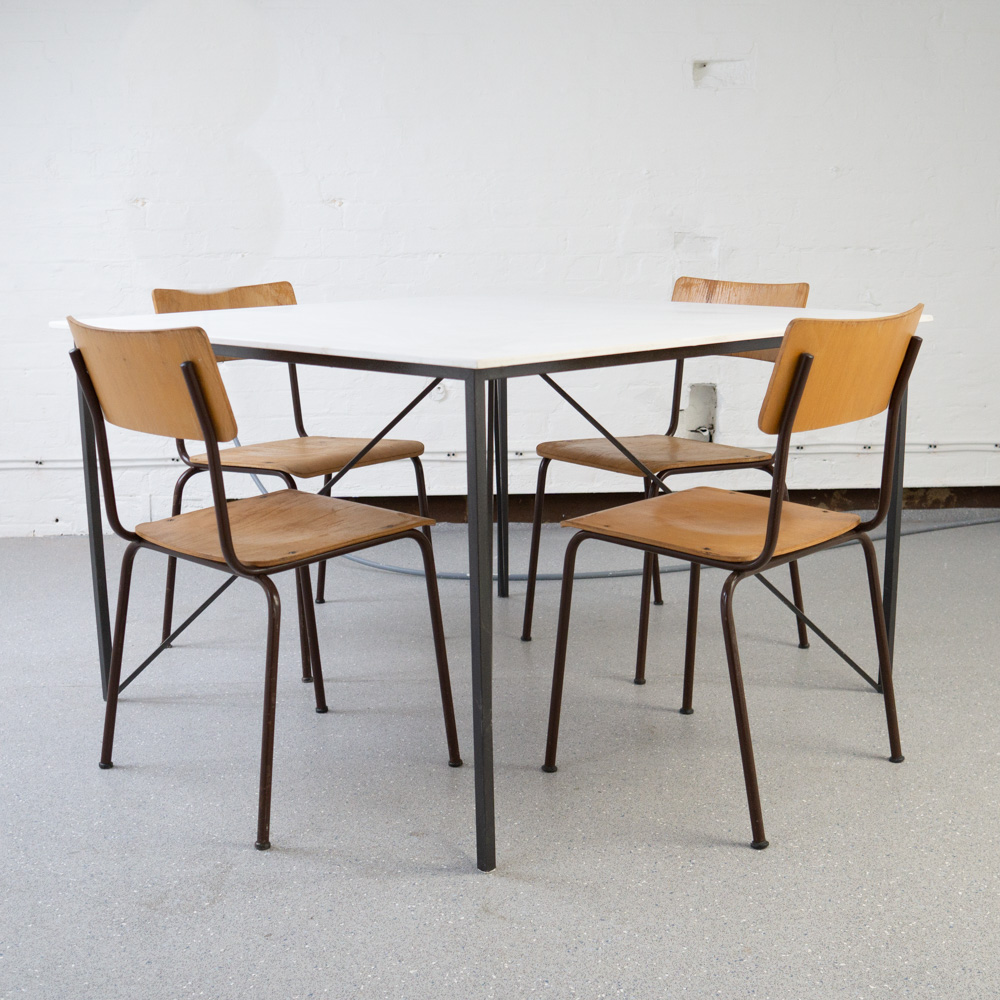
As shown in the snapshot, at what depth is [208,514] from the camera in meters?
2.06

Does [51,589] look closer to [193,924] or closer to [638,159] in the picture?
[193,924]

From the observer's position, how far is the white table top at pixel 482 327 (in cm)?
156

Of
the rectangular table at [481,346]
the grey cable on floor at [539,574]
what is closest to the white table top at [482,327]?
the rectangular table at [481,346]

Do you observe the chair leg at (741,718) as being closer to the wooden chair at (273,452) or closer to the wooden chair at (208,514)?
the wooden chair at (208,514)

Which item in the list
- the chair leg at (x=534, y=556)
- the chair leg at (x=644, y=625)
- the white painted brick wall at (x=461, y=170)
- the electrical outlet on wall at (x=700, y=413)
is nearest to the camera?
the chair leg at (x=644, y=625)

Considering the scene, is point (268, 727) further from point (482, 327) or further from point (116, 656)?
point (482, 327)

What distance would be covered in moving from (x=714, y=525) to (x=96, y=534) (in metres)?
1.29

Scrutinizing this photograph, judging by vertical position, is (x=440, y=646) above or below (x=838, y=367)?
below

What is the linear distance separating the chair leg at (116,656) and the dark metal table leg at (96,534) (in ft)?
0.71

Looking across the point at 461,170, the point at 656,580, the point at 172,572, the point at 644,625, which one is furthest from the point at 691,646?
the point at 461,170

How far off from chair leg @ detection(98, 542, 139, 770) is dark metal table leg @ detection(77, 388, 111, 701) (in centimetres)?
22

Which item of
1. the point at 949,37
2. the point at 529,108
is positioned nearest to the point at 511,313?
the point at 529,108

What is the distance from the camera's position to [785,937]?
1437mm

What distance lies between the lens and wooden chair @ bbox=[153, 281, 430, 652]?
95.2 inches
